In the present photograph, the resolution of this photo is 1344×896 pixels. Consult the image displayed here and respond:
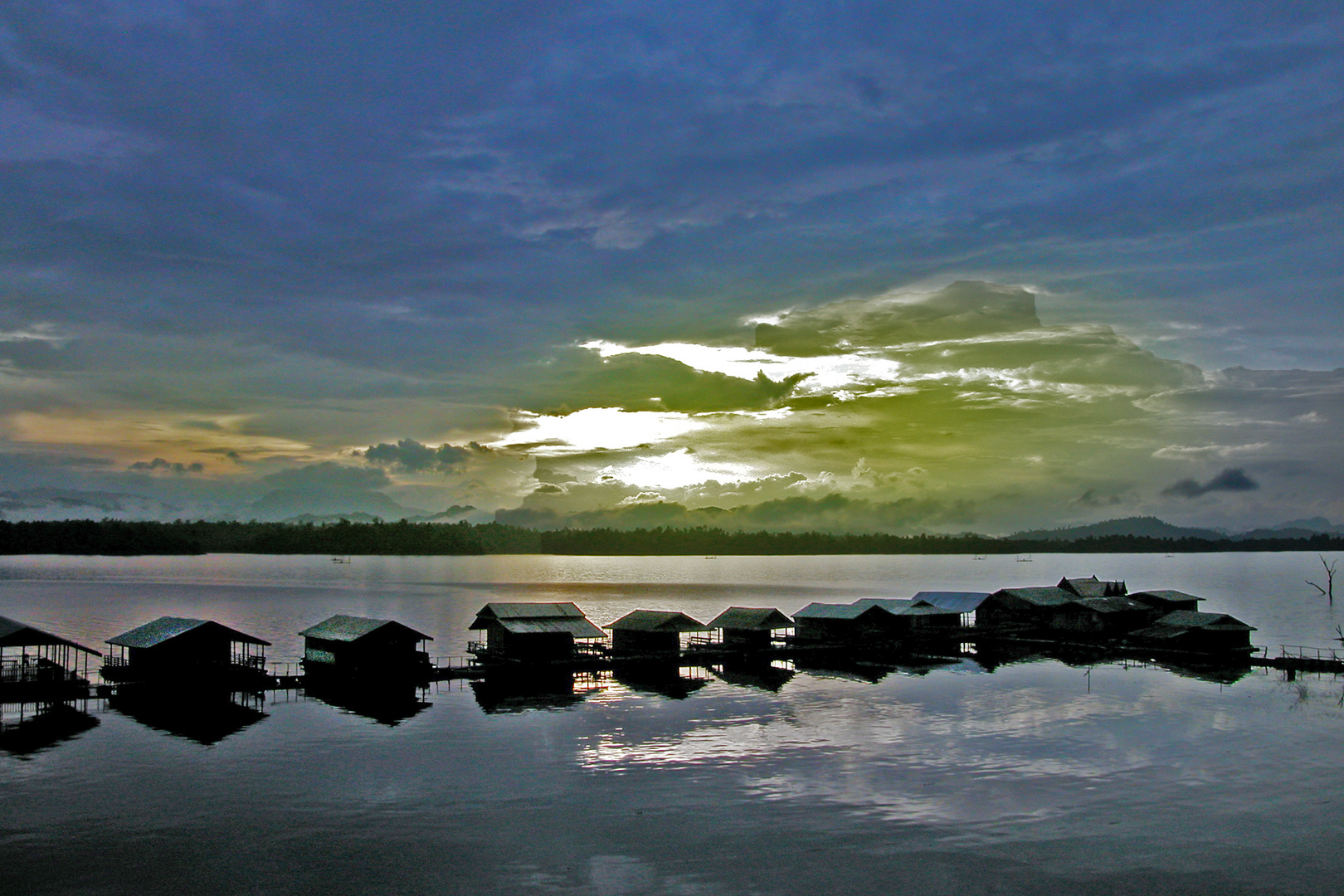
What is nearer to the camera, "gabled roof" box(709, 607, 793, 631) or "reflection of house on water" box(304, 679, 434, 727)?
"reflection of house on water" box(304, 679, 434, 727)

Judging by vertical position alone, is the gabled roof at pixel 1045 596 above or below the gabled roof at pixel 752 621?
above

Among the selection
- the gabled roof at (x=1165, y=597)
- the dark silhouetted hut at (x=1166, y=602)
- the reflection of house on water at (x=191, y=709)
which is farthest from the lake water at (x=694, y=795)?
the gabled roof at (x=1165, y=597)

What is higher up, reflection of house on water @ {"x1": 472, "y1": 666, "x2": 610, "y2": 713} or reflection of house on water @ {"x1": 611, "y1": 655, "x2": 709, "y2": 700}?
reflection of house on water @ {"x1": 472, "y1": 666, "x2": 610, "y2": 713}

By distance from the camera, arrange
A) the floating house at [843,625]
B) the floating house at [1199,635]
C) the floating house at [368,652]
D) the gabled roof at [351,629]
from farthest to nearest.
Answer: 1. the floating house at [843,625]
2. the floating house at [1199,635]
3. the gabled roof at [351,629]
4. the floating house at [368,652]

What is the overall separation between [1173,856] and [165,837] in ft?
142

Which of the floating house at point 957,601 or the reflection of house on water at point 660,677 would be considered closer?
the reflection of house on water at point 660,677

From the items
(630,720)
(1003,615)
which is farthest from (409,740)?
(1003,615)

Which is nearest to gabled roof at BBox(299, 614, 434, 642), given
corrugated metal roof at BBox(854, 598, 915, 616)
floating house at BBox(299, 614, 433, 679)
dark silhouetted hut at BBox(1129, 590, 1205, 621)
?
floating house at BBox(299, 614, 433, 679)

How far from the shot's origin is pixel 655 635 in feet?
316

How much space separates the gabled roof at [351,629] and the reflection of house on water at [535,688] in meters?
7.04

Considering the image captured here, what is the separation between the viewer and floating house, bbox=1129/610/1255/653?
319ft

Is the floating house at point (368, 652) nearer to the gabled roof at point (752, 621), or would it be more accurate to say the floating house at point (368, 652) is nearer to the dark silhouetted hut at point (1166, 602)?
the gabled roof at point (752, 621)

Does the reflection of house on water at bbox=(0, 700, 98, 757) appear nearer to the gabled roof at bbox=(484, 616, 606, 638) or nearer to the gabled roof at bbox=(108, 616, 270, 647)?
the gabled roof at bbox=(108, 616, 270, 647)

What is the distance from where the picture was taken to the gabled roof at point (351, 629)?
81.9 m
